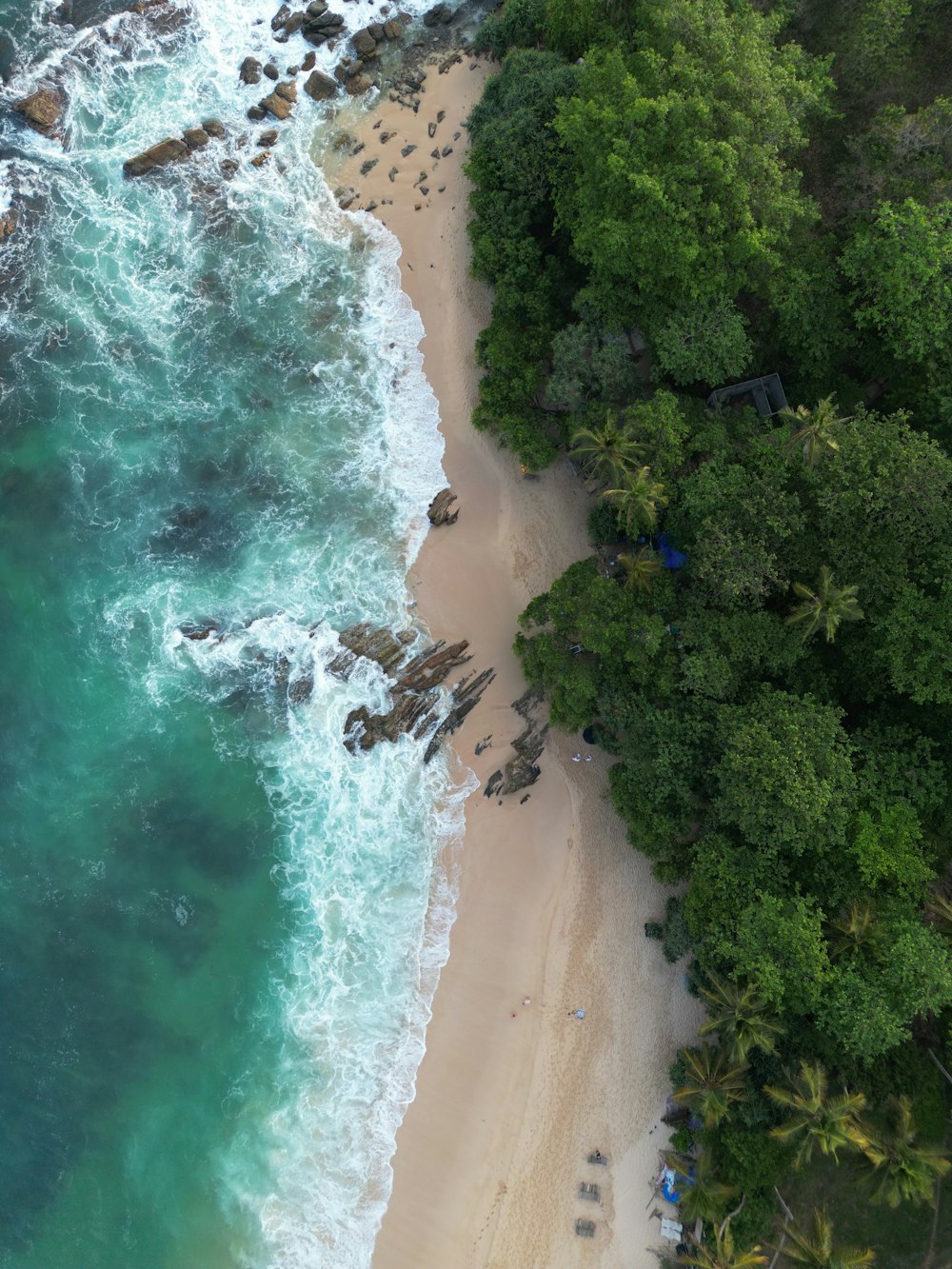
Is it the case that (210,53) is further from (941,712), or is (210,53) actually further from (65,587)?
(941,712)

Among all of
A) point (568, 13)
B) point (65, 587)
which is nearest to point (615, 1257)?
point (65, 587)

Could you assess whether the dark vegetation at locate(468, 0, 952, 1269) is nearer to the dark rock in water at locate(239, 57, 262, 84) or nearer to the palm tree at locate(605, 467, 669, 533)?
the palm tree at locate(605, 467, 669, 533)

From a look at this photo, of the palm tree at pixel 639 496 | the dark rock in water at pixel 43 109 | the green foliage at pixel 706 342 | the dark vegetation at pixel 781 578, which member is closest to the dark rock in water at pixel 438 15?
the dark vegetation at pixel 781 578

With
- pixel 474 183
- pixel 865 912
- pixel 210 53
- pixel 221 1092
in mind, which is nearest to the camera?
pixel 865 912

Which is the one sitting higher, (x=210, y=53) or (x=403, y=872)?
(x=210, y=53)

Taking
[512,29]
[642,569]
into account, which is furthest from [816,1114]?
[512,29]

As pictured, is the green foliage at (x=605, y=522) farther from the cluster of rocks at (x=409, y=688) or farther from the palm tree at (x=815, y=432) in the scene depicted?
the cluster of rocks at (x=409, y=688)

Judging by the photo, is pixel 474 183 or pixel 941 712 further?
pixel 474 183

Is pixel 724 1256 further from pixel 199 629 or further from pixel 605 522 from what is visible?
pixel 199 629
